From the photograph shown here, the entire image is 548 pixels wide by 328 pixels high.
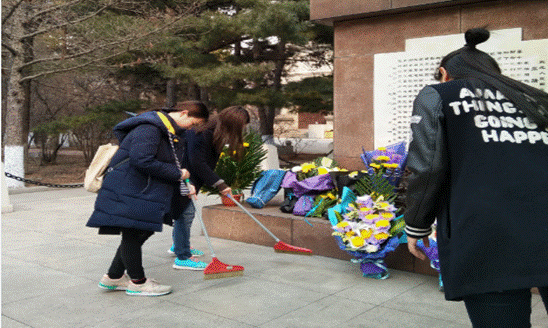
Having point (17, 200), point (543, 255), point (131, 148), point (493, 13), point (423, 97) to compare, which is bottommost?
point (17, 200)

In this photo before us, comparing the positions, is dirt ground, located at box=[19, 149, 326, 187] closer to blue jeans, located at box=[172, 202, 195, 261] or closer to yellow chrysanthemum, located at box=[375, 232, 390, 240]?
blue jeans, located at box=[172, 202, 195, 261]

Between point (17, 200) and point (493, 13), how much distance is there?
7.98 metres

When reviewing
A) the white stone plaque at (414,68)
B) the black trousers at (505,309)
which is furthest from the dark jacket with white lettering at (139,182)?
the white stone plaque at (414,68)

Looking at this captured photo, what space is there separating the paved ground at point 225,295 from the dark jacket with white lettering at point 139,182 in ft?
1.96

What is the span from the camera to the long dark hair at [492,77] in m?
1.88

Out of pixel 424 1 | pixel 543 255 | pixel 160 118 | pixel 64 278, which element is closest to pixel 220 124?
pixel 160 118

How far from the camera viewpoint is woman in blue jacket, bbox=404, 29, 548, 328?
180 cm

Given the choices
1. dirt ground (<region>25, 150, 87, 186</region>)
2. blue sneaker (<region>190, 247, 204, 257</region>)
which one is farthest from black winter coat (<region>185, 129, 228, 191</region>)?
dirt ground (<region>25, 150, 87, 186</region>)

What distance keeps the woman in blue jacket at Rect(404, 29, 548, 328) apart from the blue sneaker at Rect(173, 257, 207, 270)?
3181 millimetres

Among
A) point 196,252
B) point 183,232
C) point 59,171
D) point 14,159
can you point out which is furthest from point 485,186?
point 59,171

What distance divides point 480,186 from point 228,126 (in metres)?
3.21

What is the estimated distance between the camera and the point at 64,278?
4.66 metres

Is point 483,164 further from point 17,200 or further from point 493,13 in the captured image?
point 17,200

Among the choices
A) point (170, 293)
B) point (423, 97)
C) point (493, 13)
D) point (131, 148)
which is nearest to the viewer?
point (423, 97)
